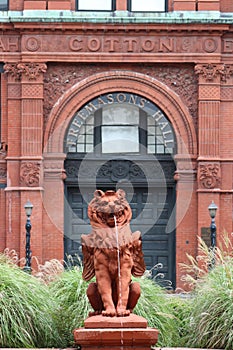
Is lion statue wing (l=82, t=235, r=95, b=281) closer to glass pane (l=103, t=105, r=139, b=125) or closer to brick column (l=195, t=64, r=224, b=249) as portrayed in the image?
brick column (l=195, t=64, r=224, b=249)

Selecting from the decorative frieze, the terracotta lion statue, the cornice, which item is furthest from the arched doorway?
the terracotta lion statue

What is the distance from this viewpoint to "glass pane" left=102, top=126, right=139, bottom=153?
36.1 metres

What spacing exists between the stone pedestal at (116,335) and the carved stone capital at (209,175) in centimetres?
2152

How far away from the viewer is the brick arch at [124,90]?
35.5 meters

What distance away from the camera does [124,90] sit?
35812 mm

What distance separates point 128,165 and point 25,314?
19396 mm

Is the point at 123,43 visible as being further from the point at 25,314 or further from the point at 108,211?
the point at 108,211

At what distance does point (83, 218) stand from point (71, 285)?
57.4ft

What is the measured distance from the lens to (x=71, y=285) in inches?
724

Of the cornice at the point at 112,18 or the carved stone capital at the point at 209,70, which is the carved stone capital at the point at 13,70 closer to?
the cornice at the point at 112,18

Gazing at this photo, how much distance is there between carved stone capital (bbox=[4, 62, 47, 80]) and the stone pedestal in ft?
72.8

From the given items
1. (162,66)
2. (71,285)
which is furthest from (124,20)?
(71,285)

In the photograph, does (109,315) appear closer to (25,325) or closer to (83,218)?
(25,325)

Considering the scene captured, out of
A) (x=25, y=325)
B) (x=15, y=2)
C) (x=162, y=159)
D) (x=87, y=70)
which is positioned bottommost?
(x=25, y=325)
